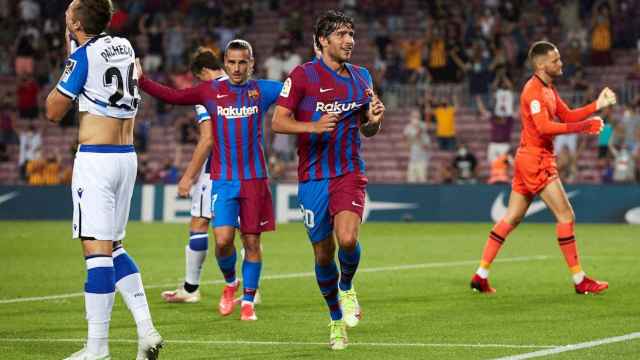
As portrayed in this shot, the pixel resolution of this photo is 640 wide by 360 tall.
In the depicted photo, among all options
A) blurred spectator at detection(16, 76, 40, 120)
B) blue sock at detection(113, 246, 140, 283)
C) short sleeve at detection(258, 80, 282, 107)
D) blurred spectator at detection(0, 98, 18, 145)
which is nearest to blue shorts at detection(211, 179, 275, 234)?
short sleeve at detection(258, 80, 282, 107)

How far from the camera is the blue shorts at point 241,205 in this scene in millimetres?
11359

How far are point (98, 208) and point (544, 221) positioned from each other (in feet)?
63.3

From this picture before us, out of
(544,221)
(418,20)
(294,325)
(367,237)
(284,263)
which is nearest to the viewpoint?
(294,325)

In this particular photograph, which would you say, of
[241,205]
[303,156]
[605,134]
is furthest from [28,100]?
[303,156]

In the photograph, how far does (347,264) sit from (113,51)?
97.4 inches

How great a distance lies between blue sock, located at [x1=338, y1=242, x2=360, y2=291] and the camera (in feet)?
31.9

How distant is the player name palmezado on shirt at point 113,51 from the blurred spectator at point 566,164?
2118 centimetres

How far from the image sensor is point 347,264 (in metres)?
9.82

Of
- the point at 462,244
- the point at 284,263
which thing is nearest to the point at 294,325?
the point at 284,263

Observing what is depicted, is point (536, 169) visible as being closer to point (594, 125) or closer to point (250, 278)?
point (594, 125)

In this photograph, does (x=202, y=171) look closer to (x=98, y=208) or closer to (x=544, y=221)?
(x=98, y=208)

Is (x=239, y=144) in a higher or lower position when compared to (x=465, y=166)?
higher

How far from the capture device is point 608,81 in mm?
31547

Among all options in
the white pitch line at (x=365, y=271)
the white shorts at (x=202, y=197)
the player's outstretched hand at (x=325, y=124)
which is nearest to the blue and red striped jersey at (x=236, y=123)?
the white shorts at (x=202, y=197)
